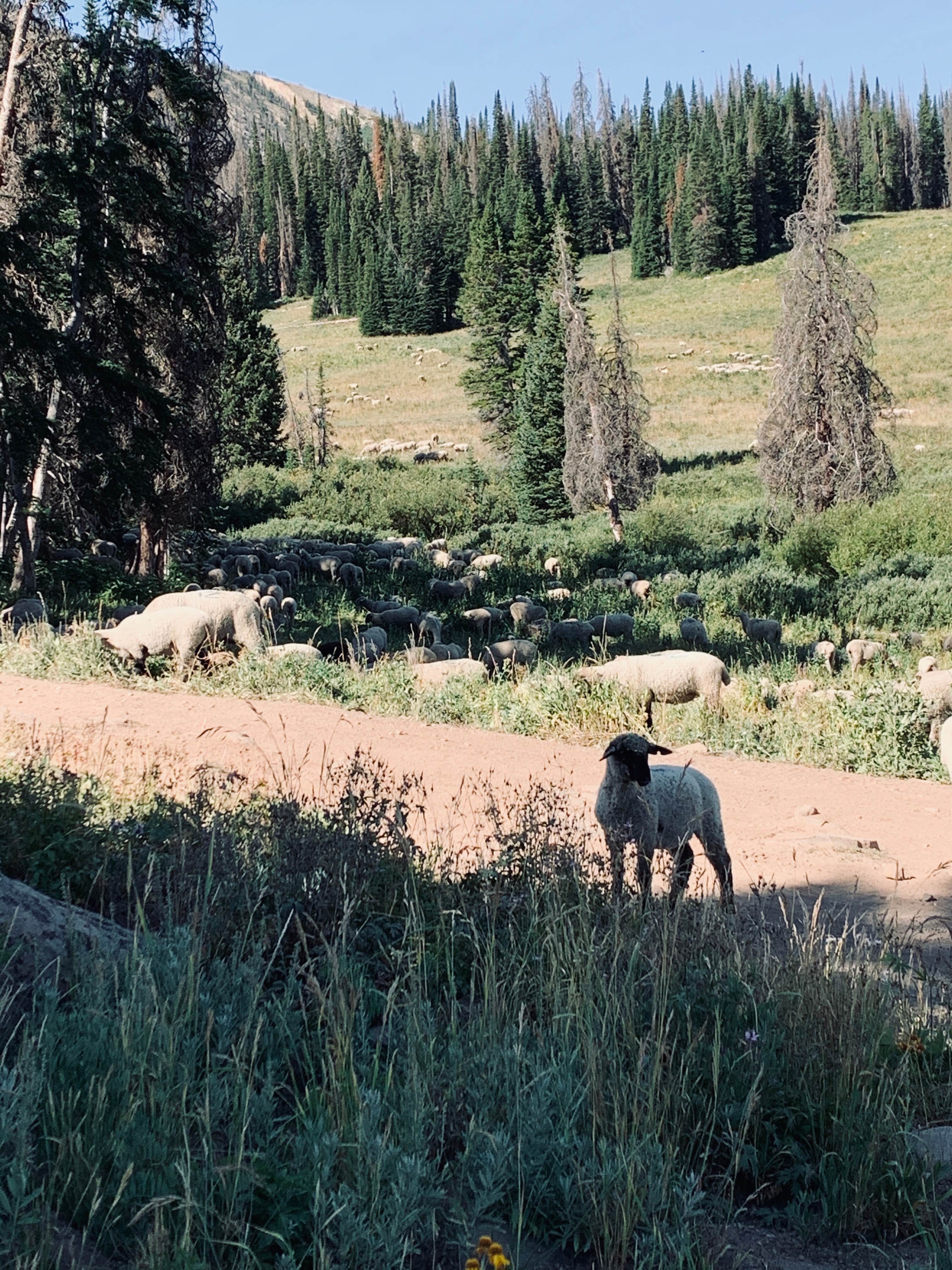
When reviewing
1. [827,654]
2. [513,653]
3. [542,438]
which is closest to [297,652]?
[513,653]

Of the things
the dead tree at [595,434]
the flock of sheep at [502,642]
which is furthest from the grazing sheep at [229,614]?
the dead tree at [595,434]

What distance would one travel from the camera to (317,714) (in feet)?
33.8

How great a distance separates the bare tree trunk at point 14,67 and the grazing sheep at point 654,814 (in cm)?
1480

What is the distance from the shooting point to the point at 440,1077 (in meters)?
3.18

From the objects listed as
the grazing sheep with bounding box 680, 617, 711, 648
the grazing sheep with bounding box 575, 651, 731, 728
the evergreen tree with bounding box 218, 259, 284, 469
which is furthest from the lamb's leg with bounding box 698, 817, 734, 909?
the evergreen tree with bounding box 218, 259, 284, 469

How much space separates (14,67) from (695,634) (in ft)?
41.7

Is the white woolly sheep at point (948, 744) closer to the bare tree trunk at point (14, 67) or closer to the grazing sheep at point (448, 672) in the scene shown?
the grazing sheep at point (448, 672)

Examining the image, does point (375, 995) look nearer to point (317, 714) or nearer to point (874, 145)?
point (317, 714)

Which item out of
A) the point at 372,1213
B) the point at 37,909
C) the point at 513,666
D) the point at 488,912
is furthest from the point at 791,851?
the point at 513,666

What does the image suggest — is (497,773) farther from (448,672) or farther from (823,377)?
(823,377)

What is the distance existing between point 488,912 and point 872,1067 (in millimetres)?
1502

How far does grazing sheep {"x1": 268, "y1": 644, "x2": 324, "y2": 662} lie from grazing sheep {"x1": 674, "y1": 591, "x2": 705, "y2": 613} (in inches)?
394

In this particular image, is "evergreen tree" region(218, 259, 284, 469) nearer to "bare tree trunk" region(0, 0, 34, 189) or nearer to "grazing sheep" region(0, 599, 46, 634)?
"bare tree trunk" region(0, 0, 34, 189)

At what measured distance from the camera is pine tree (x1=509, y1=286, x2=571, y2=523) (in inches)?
1537
